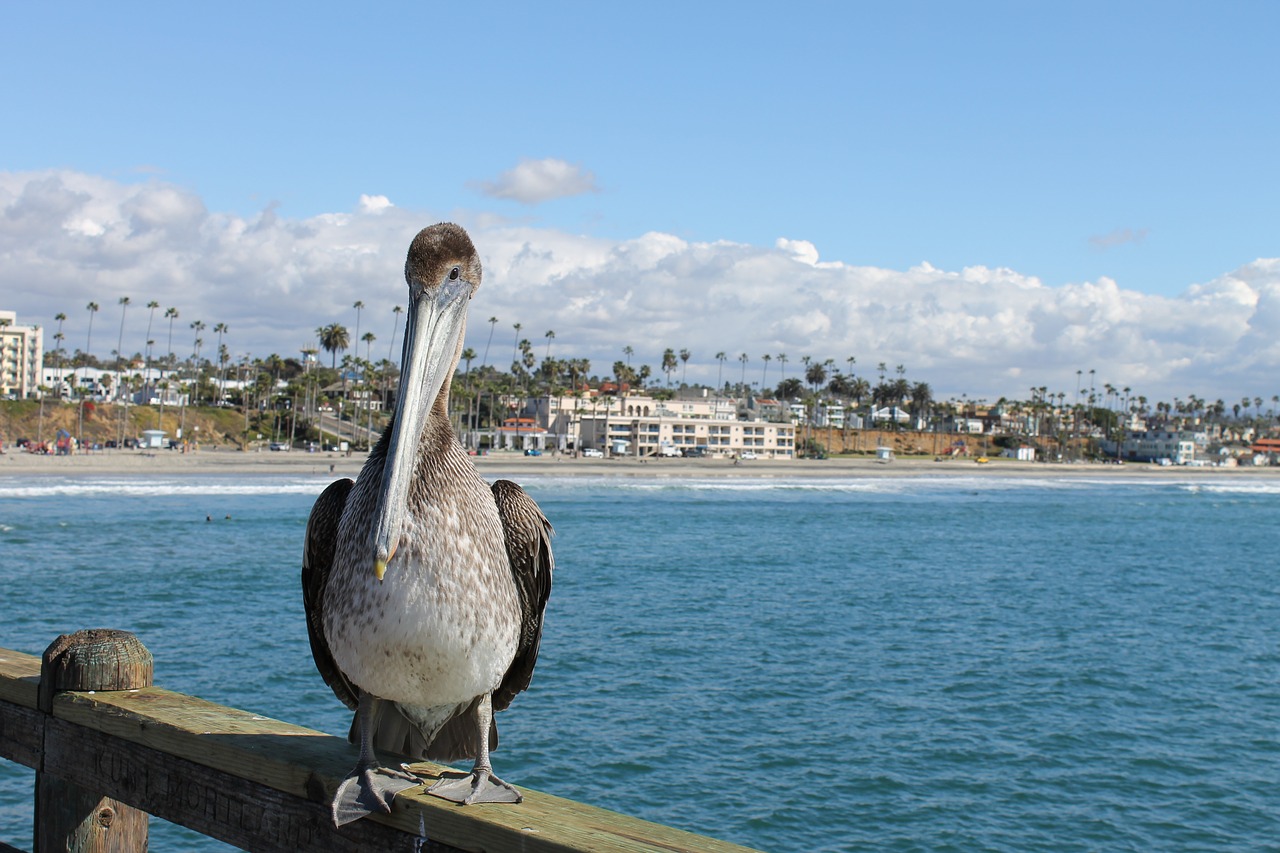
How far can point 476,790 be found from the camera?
2.57 meters

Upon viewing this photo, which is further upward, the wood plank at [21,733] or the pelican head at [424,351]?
A: the pelican head at [424,351]

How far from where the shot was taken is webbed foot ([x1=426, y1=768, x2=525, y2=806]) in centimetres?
253

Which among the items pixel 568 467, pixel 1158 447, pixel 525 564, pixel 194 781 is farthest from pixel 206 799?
pixel 1158 447

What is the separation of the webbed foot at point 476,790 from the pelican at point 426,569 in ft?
0.35

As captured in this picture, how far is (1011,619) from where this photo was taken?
2817 cm

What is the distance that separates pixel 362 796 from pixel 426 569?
692 millimetres

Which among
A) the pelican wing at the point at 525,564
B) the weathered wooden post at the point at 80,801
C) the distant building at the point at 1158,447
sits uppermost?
the distant building at the point at 1158,447

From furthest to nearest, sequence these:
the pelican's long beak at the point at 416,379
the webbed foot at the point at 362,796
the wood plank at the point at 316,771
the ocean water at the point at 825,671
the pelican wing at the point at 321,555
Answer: the ocean water at the point at 825,671
the pelican wing at the point at 321,555
the pelican's long beak at the point at 416,379
the webbed foot at the point at 362,796
the wood plank at the point at 316,771

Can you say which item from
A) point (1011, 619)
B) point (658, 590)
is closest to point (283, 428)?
point (658, 590)

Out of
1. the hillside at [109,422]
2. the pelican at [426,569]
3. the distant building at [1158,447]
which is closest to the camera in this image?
the pelican at [426,569]

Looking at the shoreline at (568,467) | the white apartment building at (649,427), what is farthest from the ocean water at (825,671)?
the white apartment building at (649,427)

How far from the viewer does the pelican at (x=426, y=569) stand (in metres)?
3.01

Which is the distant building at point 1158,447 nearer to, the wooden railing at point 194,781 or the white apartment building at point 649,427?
the white apartment building at point 649,427

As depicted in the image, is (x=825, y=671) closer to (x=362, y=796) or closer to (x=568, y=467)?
(x=362, y=796)
